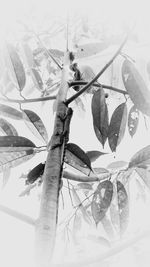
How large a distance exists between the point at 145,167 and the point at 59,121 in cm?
26

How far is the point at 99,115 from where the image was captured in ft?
2.49

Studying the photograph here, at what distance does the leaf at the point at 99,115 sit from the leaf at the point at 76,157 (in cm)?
11

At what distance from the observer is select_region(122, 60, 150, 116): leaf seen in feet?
2.34

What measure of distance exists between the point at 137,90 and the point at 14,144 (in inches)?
12.2

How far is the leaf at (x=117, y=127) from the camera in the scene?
30.3 inches

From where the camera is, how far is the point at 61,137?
597 millimetres

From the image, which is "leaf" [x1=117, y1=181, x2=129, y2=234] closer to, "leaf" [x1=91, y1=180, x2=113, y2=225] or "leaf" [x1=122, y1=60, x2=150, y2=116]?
"leaf" [x1=91, y1=180, x2=113, y2=225]

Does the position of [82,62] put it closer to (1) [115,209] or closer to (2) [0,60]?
(2) [0,60]

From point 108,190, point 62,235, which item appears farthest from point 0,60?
point 62,235

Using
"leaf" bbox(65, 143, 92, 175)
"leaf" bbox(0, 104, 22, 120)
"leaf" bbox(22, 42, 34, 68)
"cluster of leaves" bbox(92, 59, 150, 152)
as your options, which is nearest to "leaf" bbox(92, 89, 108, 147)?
"cluster of leaves" bbox(92, 59, 150, 152)

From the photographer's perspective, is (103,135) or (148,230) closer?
(148,230)

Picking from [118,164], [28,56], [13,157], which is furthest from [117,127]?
[28,56]

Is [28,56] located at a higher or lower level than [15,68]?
higher

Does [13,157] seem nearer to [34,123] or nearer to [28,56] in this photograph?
[34,123]
